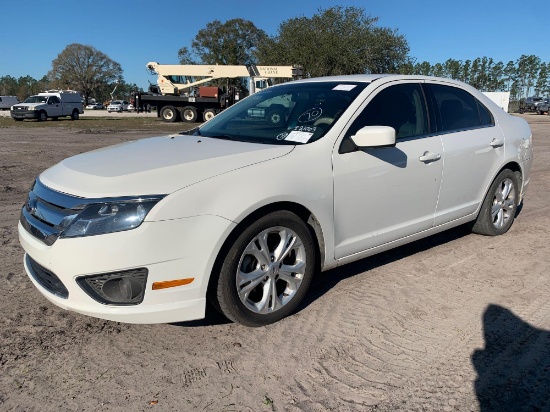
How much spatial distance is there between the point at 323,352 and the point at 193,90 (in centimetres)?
3190

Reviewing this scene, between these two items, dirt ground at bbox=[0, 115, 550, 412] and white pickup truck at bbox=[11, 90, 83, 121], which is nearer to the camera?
dirt ground at bbox=[0, 115, 550, 412]

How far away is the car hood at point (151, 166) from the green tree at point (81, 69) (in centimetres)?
9202

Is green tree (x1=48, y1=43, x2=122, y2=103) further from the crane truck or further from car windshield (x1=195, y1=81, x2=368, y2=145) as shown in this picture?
car windshield (x1=195, y1=81, x2=368, y2=145)

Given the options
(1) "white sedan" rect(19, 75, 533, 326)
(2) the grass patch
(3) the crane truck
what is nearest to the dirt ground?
(1) "white sedan" rect(19, 75, 533, 326)

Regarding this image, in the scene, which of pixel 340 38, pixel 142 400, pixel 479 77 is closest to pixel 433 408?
pixel 142 400

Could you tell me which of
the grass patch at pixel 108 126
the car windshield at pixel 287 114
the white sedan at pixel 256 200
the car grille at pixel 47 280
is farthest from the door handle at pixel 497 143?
the grass patch at pixel 108 126

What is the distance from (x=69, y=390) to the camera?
2.48 meters

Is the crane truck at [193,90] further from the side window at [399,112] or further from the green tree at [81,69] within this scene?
the green tree at [81,69]

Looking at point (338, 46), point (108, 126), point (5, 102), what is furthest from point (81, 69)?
point (108, 126)

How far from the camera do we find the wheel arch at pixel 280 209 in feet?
9.43

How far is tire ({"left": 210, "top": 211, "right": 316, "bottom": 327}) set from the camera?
Result: 9.59 feet

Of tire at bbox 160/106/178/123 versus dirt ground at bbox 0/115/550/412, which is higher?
tire at bbox 160/106/178/123

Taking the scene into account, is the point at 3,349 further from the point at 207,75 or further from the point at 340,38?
the point at 340,38

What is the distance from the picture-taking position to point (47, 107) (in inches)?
1216
